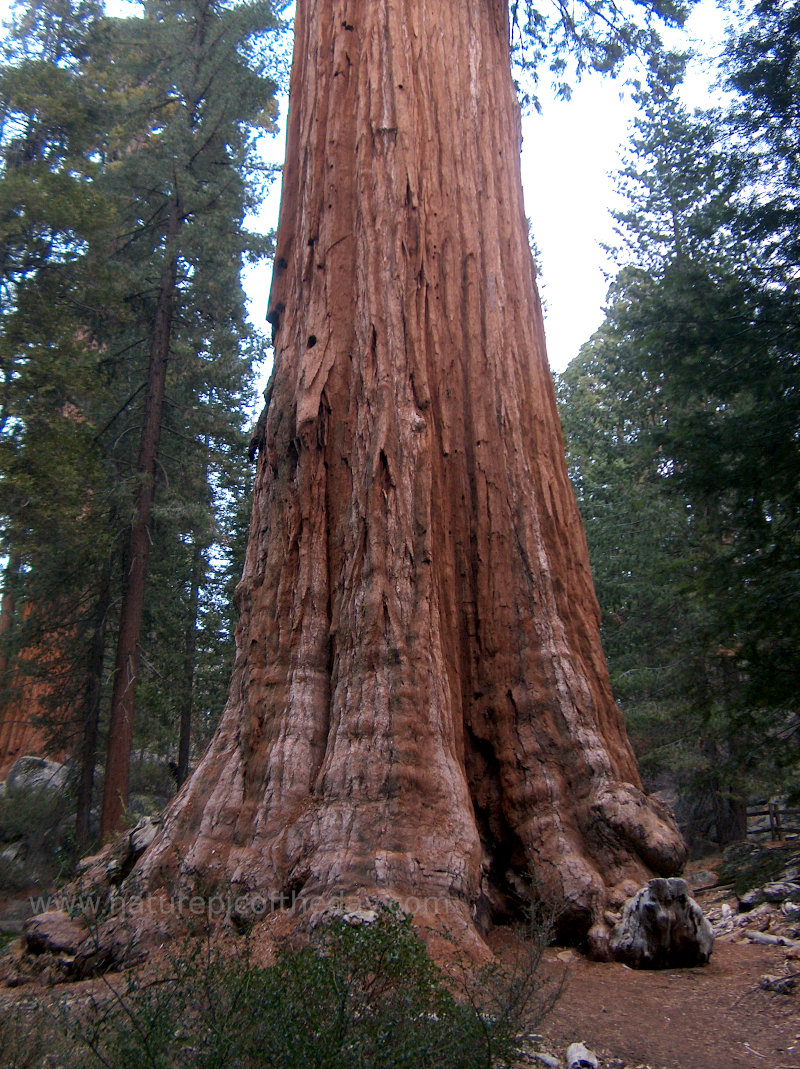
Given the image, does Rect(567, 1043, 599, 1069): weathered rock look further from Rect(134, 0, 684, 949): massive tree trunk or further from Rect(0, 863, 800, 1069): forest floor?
Rect(134, 0, 684, 949): massive tree trunk

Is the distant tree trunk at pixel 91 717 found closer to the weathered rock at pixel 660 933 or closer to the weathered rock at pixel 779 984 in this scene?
the weathered rock at pixel 660 933

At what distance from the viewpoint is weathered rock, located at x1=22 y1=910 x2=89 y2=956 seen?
185 inches

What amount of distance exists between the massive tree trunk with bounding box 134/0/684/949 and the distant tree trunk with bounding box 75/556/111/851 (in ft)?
25.4

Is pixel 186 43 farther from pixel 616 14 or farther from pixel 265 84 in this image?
pixel 616 14

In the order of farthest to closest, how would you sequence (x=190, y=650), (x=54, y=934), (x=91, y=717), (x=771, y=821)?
(x=190, y=650) < (x=771, y=821) < (x=91, y=717) < (x=54, y=934)

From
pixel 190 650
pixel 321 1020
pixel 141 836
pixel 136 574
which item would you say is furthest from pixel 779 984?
pixel 190 650

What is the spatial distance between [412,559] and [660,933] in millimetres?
2790

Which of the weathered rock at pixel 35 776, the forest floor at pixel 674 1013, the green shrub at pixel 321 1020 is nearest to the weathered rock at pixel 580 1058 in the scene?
the forest floor at pixel 674 1013

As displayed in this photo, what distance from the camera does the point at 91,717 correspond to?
42.4ft

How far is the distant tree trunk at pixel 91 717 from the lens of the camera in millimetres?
12484

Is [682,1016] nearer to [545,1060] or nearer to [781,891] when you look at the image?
[545,1060]

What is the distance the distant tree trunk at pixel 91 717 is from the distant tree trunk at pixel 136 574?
0.64 metres

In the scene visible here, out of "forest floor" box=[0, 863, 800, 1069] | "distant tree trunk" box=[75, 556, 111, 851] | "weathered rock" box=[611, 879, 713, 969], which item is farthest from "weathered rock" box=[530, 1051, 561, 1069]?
"distant tree trunk" box=[75, 556, 111, 851]

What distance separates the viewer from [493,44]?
8664 mm
